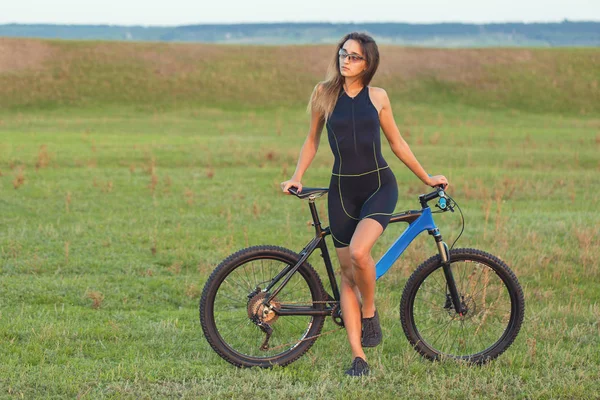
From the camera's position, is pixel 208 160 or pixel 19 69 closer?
pixel 208 160

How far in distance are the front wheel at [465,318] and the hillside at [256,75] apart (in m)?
43.2

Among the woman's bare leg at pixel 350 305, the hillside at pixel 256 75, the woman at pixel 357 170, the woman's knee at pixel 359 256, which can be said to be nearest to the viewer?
the woman's knee at pixel 359 256

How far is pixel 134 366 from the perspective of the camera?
5.80 meters

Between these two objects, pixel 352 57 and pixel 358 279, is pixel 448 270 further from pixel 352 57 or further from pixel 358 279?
pixel 352 57

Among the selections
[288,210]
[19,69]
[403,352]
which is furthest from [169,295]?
[19,69]

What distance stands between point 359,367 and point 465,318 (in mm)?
A: 1002

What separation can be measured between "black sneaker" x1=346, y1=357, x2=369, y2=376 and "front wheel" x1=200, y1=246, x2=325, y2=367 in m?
0.43

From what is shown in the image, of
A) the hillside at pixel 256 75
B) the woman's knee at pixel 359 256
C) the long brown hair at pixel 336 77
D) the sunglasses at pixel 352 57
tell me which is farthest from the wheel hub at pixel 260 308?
the hillside at pixel 256 75

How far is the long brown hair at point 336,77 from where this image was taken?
18.4ft

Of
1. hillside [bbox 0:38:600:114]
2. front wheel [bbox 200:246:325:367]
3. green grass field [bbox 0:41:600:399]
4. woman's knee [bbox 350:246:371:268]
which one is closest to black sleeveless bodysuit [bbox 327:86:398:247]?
Answer: woman's knee [bbox 350:246:371:268]

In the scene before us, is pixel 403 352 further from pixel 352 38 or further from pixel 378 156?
pixel 352 38

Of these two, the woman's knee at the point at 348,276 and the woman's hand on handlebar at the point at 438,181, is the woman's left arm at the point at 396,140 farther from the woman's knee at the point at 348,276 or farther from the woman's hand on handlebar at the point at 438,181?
the woman's knee at the point at 348,276

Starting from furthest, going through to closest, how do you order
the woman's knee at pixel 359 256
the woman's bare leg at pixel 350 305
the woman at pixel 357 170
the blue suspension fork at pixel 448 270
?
1. the blue suspension fork at pixel 448 270
2. the woman's bare leg at pixel 350 305
3. the woman at pixel 357 170
4. the woman's knee at pixel 359 256

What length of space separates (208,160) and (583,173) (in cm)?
1005
